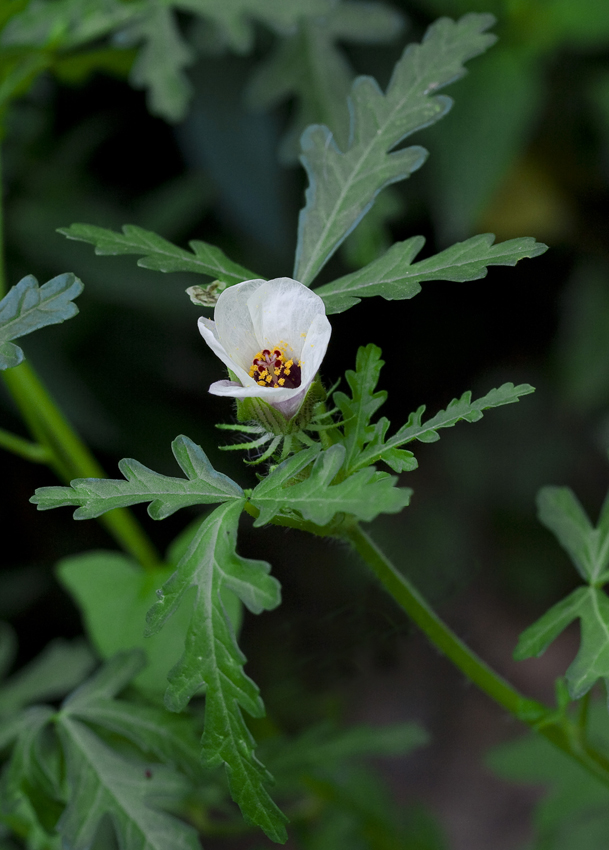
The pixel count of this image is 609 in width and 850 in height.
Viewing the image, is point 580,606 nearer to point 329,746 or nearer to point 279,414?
point 279,414

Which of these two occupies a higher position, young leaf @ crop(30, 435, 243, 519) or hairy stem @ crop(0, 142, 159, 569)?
young leaf @ crop(30, 435, 243, 519)

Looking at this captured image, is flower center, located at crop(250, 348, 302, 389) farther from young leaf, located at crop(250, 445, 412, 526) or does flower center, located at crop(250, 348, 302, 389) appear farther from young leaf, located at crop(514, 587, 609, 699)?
young leaf, located at crop(514, 587, 609, 699)

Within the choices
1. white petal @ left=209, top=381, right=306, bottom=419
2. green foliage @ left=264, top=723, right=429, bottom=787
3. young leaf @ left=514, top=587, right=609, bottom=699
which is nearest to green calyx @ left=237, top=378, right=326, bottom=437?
white petal @ left=209, top=381, right=306, bottom=419

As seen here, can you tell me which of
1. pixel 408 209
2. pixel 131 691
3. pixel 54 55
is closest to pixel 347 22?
pixel 54 55

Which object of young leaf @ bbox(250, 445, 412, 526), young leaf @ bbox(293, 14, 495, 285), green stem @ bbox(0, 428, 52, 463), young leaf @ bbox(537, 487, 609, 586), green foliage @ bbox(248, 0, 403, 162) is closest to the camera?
young leaf @ bbox(250, 445, 412, 526)

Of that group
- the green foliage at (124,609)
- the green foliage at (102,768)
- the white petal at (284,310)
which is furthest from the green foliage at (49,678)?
the white petal at (284,310)

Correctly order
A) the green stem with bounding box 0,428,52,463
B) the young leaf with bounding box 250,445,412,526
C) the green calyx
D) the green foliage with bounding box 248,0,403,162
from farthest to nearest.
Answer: the green foliage with bounding box 248,0,403,162 < the green stem with bounding box 0,428,52,463 < the green calyx < the young leaf with bounding box 250,445,412,526
